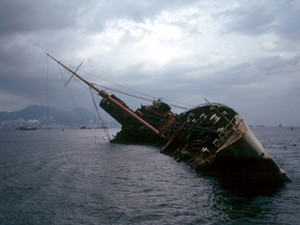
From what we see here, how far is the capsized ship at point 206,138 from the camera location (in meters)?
26.9

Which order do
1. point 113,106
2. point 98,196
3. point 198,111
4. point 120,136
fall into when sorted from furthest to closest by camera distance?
point 120,136 → point 113,106 → point 198,111 → point 98,196

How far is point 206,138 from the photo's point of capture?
1636 inches

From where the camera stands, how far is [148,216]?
1889cm

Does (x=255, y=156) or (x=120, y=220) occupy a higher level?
(x=255, y=156)

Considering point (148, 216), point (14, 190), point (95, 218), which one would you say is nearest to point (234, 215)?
point (148, 216)

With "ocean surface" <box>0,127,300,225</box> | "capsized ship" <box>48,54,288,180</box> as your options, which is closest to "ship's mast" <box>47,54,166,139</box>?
"capsized ship" <box>48,54,288,180</box>

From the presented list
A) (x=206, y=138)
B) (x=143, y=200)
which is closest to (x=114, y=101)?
(x=206, y=138)

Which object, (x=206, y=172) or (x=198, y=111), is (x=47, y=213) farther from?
(x=198, y=111)

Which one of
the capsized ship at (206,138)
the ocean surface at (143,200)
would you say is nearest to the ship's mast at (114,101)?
the capsized ship at (206,138)

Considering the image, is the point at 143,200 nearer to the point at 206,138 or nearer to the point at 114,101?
the point at 206,138

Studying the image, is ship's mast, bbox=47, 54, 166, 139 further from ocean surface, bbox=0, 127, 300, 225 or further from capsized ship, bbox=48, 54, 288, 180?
ocean surface, bbox=0, 127, 300, 225

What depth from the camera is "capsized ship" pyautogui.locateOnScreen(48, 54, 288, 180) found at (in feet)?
88.2

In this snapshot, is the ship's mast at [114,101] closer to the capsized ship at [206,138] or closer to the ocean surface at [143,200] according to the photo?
the capsized ship at [206,138]

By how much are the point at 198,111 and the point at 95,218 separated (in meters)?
38.7
